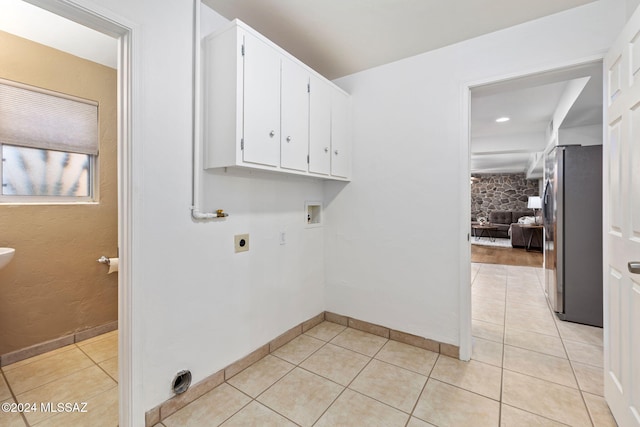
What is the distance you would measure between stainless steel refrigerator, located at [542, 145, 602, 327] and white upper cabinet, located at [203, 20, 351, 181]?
2.65 meters

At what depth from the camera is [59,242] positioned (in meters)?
2.27

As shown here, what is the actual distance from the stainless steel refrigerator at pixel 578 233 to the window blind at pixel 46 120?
14.8ft

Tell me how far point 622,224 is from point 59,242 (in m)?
3.68

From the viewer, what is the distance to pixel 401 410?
1.60m

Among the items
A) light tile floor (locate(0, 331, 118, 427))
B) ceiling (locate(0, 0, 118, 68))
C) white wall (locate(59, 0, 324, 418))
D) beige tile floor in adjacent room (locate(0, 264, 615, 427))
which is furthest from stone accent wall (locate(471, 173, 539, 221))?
light tile floor (locate(0, 331, 118, 427))

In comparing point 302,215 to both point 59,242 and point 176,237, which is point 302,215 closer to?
point 176,237

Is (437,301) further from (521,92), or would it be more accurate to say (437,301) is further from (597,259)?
(521,92)

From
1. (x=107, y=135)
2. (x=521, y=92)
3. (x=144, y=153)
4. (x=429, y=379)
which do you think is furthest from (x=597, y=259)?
(x=107, y=135)

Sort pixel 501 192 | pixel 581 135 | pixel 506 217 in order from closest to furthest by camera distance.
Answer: pixel 581 135 < pixel 506 217 < pixel 501 192

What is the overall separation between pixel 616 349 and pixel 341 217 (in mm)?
1955

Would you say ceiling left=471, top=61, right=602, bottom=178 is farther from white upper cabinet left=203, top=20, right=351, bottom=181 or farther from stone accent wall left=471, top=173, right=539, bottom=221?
stone accent wall left=471, top=173, right=539, bottom=221

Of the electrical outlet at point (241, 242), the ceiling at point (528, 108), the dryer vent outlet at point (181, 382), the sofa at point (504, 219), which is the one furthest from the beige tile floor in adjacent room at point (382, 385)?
the sofa at point (504, 219)

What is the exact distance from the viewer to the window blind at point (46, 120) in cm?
207

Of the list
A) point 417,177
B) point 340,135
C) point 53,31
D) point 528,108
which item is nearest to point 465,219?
point 417,177
